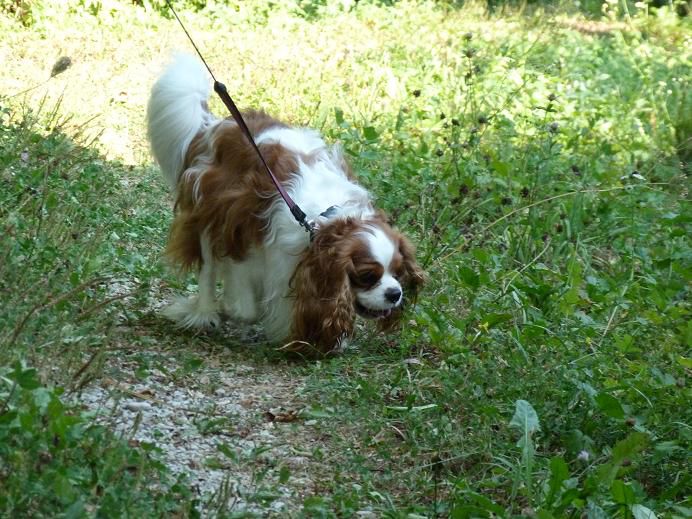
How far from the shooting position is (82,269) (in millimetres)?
4508

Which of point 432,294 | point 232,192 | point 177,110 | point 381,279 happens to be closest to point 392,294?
point 381,279

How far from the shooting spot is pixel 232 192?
512 cm

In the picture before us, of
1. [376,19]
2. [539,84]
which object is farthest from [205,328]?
[376,19]

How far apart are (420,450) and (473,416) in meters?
0.29

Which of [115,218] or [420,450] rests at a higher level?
[420,450]

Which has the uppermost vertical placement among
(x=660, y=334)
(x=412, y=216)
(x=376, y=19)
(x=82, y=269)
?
(x=82, y=269)

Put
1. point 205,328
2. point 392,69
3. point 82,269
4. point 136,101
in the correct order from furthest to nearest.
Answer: point 392,69, point 136,101, point 205,328, point 82,269

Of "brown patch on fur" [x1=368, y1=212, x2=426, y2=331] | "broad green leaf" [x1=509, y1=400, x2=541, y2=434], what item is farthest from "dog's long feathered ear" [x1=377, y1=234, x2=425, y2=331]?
"broad green leaf" [x1=509, y1=400, x2=541, y2=434]

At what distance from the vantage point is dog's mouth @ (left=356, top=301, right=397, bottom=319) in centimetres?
512

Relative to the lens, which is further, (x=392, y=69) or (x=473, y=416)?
(x=392, y=69)

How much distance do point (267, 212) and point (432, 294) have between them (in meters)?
1.00

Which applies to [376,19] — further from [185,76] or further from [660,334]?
[660,334]

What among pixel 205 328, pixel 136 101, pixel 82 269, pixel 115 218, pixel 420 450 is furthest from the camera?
pixel 136 101

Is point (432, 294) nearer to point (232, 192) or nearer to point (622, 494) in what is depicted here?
point (232, 192)
